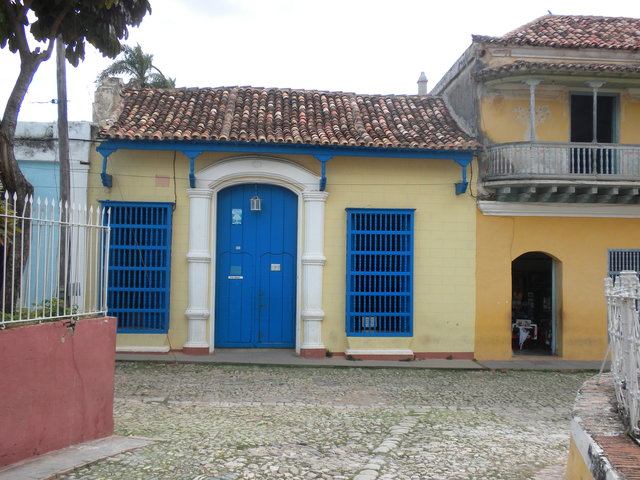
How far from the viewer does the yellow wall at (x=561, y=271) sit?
467 inches

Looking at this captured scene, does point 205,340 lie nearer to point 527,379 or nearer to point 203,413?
point 203,413

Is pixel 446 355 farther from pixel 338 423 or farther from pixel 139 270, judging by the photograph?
pixel 139 270

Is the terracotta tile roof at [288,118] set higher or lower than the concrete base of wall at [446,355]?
higher

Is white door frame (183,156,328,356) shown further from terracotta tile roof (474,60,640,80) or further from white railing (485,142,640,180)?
terracotta tile roof (474,60,640,80)

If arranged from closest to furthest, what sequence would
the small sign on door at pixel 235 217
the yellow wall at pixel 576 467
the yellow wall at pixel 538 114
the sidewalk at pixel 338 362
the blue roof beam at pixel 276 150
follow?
the yellow wall at pixel 576 467, the sidewalk at pixel 338 362, the blue roof beam at pixel 276 150, the small sign on door at pixel 235 217, the yellow wall at pixel 538 114

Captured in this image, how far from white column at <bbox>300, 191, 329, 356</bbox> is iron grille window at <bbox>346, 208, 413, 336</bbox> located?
53cm

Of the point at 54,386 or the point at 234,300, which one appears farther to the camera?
the point at 234,300

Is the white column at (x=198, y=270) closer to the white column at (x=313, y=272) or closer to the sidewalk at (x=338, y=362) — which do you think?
the sidewalk at (x=338, y=362)

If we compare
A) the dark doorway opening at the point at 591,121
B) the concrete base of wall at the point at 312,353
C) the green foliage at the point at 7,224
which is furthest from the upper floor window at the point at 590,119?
the green foliage at the point at 7,224

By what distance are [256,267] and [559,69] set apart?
258 inches

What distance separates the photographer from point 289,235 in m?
11.9

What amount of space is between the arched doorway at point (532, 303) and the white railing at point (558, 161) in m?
2.35

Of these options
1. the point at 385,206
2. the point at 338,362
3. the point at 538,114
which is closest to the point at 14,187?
the point at 338,362

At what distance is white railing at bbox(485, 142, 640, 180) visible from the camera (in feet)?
37.4
